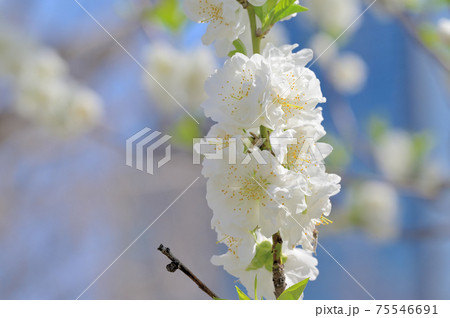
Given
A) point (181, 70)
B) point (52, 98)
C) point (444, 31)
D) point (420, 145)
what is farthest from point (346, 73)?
point (444, 31)

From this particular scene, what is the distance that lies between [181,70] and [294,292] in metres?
1.01

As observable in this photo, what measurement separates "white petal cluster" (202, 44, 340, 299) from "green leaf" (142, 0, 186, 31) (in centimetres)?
75

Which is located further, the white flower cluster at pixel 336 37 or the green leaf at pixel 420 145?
the white flower cluster at pixel 336 37

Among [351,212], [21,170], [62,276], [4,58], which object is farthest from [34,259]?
[351,212]

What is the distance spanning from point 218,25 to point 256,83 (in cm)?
7

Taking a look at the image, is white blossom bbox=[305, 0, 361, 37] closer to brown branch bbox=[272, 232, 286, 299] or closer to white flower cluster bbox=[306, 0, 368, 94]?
white flower cluster bbox=[306, 0, 368, 94]

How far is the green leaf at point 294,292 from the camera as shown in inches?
12.8

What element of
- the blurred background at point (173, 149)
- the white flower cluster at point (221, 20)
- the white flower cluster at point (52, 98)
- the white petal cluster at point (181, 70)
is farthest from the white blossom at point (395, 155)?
the white flower cluster at point (221, 20)

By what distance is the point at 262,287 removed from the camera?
370mm

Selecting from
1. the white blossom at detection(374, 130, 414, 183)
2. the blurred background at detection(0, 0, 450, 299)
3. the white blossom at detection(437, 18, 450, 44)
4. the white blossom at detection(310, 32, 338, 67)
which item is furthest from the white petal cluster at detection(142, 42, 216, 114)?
the white blossom at detection(437, 18, 450, 44)

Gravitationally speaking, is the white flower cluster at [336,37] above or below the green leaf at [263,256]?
above

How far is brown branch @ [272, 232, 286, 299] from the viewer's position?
0.34 meters

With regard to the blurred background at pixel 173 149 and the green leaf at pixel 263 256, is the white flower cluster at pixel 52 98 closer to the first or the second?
the blurred background at pixel 173 149
